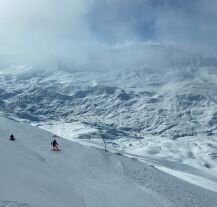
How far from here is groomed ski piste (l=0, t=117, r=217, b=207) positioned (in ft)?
72.2

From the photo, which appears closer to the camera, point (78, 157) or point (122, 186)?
point (122, 186)

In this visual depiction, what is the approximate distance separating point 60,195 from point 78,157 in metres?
22.9

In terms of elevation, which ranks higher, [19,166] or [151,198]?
[19,166]

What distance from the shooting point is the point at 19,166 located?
1056 inches

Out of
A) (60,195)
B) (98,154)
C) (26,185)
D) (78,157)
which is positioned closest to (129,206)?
(60,195)

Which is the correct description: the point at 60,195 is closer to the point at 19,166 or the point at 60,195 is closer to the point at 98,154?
the point at 19,166

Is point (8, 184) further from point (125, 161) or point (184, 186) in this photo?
point (125, 161)

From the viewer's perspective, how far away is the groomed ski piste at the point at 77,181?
72.2 ft

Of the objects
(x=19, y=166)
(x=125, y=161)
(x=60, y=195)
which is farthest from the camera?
(x=125, y=161)

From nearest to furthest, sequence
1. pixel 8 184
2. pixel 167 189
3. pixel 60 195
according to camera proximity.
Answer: pixel 8 184 < pixel 60 195 < pixel 167 189

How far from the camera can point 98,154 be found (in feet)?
167

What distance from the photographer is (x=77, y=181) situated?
3281cm

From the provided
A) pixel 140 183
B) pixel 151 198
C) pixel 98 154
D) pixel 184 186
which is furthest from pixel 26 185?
pixel 98 154

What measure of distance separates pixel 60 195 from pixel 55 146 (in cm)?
2486
